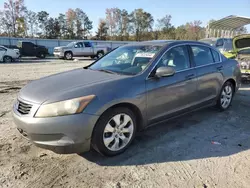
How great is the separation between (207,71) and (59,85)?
2.86 m

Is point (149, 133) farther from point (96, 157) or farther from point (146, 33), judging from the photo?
point (146, 33)

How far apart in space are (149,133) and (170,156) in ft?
2.78

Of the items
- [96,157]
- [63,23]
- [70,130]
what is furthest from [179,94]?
[63,23]

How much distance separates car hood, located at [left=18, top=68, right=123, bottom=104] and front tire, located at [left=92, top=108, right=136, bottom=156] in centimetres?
51

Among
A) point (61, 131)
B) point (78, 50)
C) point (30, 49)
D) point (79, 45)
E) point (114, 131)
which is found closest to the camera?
point (61, 131)

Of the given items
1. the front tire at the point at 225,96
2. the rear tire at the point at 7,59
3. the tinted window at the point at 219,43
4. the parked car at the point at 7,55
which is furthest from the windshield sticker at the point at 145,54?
the rear tire at the point at 7,59

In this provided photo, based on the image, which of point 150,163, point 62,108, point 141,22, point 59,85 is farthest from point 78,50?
point 141,22

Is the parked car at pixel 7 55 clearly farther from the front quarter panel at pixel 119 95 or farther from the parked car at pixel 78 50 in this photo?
the front quarter panel at pixel 119 95

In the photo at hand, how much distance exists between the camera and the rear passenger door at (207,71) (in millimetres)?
4422

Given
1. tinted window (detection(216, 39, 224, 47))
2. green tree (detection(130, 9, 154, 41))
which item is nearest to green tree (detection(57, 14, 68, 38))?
green tree (detection(130, 9, 154, 41))

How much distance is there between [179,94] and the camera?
3953 mm

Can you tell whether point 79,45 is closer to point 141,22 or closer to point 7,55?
point 7,55

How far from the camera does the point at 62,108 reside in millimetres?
2830

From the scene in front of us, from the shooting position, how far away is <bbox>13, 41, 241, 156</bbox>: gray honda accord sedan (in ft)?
9.32
